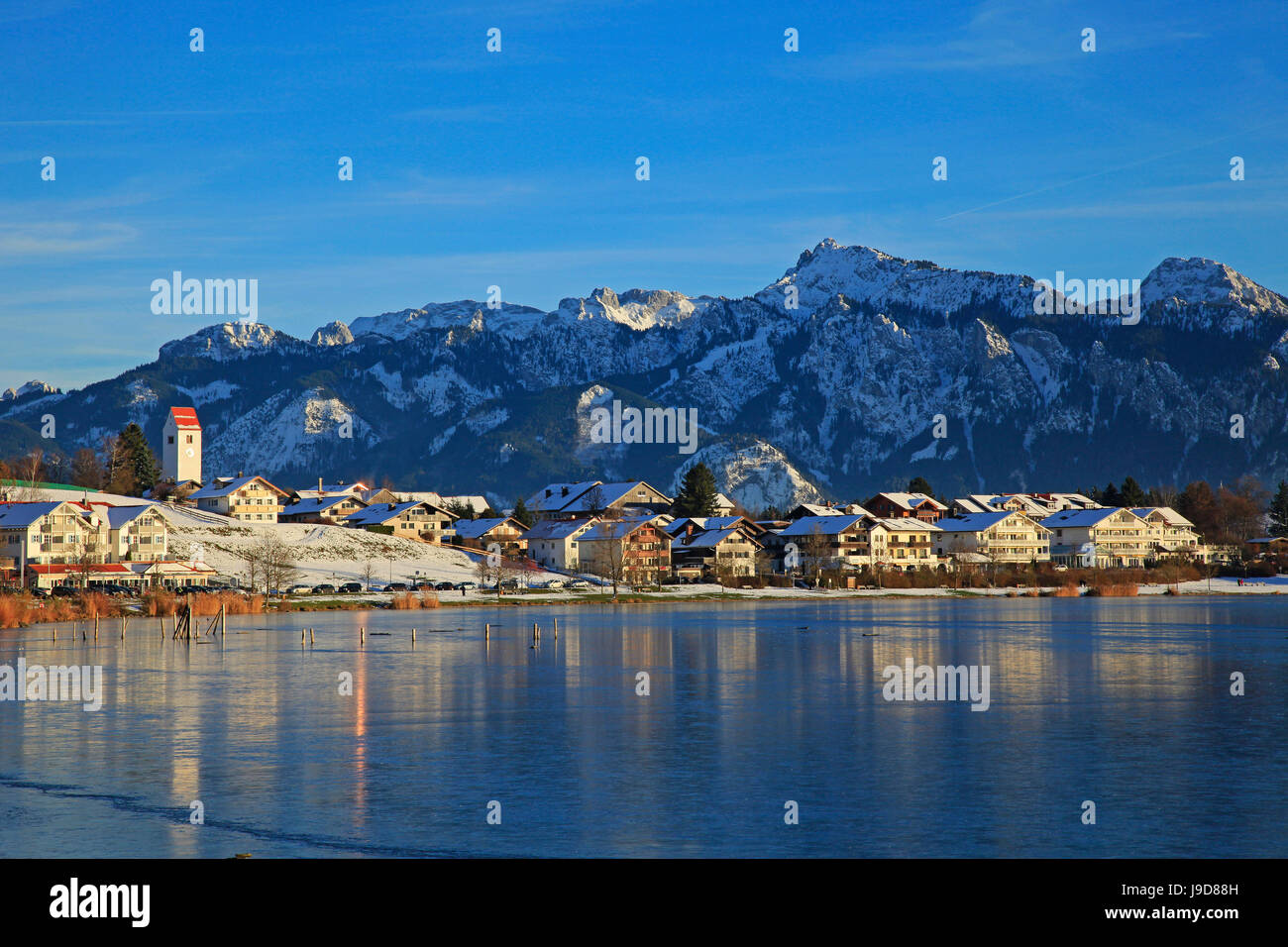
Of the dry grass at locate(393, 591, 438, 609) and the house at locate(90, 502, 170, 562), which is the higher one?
the house at locate(90, 502, 170, 562)

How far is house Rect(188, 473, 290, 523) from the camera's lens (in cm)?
18200

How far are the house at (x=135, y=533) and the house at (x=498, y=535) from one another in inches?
1982

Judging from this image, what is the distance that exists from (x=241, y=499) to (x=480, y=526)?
33.5m

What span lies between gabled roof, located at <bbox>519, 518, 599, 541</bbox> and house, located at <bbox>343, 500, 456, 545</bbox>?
13218mm

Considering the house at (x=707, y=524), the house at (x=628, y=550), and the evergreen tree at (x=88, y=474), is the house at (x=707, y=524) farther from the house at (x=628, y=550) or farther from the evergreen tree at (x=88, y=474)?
the evergreen tree at (x=88, y=474)

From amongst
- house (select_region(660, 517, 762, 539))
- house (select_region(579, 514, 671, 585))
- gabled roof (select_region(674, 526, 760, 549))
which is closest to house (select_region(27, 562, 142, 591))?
house (select_region(579, 514, 671, 585))

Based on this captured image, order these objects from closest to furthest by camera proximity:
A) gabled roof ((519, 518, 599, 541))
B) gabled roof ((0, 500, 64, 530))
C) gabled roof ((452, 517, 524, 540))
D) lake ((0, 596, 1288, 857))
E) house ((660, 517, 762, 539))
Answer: lake ((0, 596, 1288, 857))
gabled roof ((0, 500, 64, 530))
gabled roof ((519, 518, 599, 541))
house ((660, 517, 762, 539))
gabled roof ((452, 517, 524, 540))

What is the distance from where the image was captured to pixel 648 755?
120ft

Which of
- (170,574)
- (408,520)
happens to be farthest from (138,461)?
(170,574)

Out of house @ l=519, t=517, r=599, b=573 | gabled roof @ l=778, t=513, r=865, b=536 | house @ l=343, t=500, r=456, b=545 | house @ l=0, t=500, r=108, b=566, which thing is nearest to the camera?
house @ l=0, t=500, r=108, b=566

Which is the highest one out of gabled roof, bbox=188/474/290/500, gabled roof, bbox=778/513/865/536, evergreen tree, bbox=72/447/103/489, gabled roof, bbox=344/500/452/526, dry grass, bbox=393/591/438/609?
evergreen tree, bbox=72/447/103/489

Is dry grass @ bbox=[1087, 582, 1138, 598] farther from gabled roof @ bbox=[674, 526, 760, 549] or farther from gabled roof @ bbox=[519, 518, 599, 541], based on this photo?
gabled roof @ bbox=[519, 518, 599, 541]

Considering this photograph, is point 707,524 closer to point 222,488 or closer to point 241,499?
point 241,499
